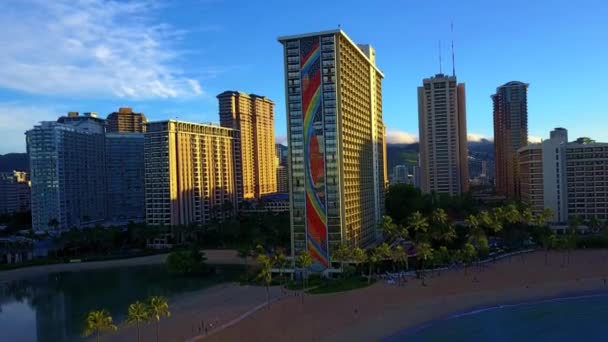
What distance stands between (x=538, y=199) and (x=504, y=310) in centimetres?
6068

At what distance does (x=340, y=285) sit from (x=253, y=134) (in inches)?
4665

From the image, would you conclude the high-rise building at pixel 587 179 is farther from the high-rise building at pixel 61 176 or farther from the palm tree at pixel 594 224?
the high-rise building at pixel 61 176

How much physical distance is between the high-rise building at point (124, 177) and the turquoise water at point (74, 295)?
6928cm

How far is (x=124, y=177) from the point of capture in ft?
520

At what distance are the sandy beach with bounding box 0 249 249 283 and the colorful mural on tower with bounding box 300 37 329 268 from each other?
2650 cm

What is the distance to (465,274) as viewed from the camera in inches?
2598

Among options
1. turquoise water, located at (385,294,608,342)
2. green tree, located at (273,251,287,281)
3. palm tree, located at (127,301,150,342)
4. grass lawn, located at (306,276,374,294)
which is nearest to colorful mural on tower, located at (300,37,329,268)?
green tree, located at (273,251,287,281)

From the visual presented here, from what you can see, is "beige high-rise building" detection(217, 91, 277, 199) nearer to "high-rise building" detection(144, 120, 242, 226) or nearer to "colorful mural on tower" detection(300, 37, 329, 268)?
"high-rise building" detection(144, 120, 242, 226)

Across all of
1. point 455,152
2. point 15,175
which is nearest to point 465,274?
point 455,152

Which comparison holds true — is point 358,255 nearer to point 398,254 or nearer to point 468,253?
point 398,254

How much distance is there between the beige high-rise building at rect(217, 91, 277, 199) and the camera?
166 metres

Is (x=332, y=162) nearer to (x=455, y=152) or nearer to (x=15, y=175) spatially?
(x=455, y=152)

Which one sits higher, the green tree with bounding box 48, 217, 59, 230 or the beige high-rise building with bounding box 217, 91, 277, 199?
the beige high-rise building with bounding box 217, 91, 277, 199

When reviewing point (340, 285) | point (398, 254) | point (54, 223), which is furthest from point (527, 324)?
point (54, 223)
